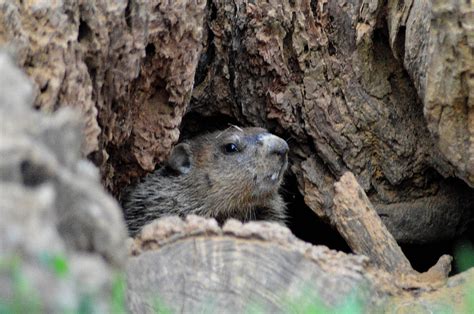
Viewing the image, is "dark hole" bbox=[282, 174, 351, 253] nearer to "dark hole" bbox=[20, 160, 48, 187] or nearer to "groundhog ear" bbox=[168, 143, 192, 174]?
"groundhog ear" bbox=[168, 143, 192, 174]

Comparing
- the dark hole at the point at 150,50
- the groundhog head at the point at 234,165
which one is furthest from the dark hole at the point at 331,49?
the dark hole at the point at 150,50

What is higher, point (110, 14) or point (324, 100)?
point (110, 14)

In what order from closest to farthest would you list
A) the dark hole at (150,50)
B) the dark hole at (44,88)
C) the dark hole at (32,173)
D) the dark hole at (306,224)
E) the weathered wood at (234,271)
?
the dark hole at (32,173) < the weathered wood at (234,271) < the dark hole at (44,88) < the dark hole at (150,50) < the dark hole at (306,224)

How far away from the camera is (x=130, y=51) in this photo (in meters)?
4.44

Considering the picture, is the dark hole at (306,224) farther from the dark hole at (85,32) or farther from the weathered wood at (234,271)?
the weathered wood at (234,271)

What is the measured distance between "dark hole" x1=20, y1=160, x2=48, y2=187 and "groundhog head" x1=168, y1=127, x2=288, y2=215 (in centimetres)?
353

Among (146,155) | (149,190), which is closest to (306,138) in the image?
(149,190)

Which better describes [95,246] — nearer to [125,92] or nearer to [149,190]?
[125,92]

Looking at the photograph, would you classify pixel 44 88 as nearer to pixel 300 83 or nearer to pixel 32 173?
pixel 32 173

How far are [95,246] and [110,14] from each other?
76.6 inches

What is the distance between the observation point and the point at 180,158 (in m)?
6.59

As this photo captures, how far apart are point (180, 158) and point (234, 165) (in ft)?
1.67

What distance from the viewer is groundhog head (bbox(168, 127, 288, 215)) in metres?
6.09

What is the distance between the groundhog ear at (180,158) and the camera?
6539mm
